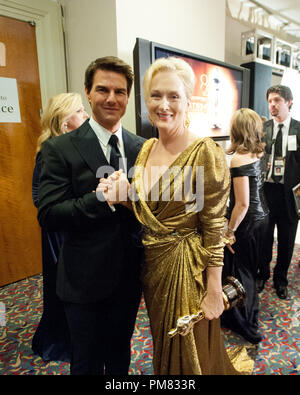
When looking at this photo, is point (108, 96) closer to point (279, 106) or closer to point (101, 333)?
point (101, 333)

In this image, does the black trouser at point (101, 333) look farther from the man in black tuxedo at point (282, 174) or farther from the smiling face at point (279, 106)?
the smiling face at point (279, 106)

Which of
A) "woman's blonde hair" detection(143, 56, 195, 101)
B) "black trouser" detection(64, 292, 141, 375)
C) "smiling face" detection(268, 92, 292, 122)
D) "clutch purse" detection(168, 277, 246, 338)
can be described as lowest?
"black trouser" detection(64, 292, 141, 375)

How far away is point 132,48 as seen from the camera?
237cm

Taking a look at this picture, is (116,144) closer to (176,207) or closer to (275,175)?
(176,207)

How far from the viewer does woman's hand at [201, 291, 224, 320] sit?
3.69 feet

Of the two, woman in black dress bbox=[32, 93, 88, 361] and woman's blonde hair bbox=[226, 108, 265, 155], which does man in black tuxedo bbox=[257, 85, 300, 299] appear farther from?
woman in black dress bbox=[32, 93, 88, 361]

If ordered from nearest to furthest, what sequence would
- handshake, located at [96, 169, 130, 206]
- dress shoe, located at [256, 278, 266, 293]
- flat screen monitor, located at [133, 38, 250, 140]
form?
handshake, located at [96, 169, 130, 206] → flat screen monitor, located at [133, 38, 250, 140] → dress shoe, located at [256, 278, 266, 293]

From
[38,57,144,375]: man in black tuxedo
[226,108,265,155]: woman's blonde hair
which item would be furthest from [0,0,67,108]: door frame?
[38,57,144,375]: man in black tuxedo

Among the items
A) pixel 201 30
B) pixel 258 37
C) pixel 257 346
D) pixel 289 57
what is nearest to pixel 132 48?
pixel 201 30

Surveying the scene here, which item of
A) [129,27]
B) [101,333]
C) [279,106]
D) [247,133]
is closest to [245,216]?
[247,133]

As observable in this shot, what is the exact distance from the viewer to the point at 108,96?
1.08 meters

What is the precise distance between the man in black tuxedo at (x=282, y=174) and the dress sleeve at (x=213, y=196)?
1771mm

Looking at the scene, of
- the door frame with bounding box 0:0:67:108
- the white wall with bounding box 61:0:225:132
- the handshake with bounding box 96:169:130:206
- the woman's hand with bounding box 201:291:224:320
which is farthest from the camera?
the door frame with bounding box 0:0:67:108

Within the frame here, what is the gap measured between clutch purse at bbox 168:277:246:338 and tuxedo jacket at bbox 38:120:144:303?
30cm
